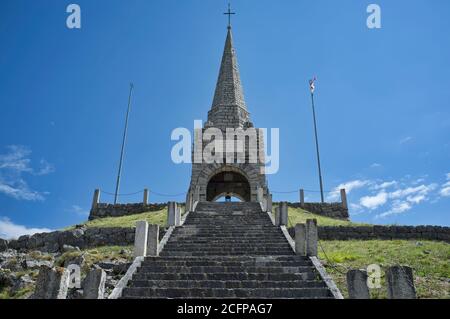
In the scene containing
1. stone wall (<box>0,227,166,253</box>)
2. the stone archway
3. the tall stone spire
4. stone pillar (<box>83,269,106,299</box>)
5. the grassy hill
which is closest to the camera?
stone pillar (<box>83,269,106,299</box>)

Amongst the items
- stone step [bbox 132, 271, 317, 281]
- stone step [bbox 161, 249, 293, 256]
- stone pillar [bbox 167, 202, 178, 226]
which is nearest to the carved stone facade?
stone pillar [bbox 167, 202, 178, 226]

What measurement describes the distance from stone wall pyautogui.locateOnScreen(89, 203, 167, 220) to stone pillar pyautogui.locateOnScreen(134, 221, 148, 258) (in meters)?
12.5

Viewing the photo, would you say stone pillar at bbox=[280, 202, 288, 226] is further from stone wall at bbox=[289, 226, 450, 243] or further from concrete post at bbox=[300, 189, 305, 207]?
concrete post at bbox=[300, 189, 305, 207]

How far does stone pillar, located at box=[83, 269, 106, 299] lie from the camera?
6.34 meters

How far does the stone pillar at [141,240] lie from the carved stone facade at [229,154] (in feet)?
34.6

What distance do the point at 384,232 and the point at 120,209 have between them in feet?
48.7

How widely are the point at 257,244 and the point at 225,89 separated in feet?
57.1

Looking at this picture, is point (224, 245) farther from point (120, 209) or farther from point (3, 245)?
point (120, 209)

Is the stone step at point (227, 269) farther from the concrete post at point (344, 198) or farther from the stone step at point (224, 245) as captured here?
the concrete post at point (344, 198)

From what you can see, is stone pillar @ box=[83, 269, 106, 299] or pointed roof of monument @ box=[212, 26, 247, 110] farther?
pointed roof of monument @ box=[212, 26, 247, 110]


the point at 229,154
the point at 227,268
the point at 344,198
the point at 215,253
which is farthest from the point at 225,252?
the point at 344,198
